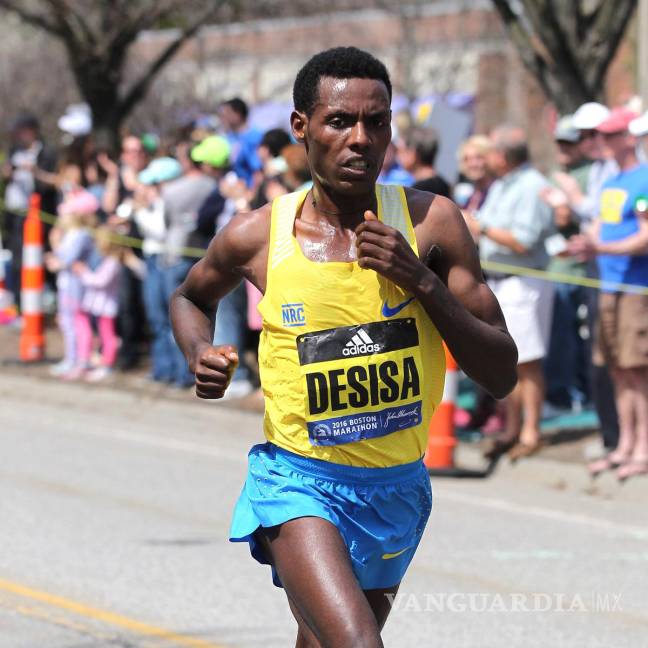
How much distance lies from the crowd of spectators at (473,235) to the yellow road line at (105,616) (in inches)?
123

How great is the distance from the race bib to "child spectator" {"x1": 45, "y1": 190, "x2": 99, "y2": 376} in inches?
372

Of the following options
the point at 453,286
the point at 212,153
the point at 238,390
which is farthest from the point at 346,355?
the point at 212,153

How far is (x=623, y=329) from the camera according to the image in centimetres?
931

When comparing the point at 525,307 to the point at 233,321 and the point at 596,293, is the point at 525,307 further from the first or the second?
the point at 233,321

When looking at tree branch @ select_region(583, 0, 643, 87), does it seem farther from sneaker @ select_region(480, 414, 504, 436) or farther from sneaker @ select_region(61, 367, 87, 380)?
sneaker @ select_region(61, 367, 87, 380)

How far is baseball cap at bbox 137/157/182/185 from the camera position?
13.1 m

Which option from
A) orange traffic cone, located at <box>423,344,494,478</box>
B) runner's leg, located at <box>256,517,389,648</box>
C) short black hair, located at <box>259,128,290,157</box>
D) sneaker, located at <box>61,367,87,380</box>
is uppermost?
short black hair, located at <box>259,128,290,157</box>

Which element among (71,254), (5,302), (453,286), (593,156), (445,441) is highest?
(453,286)

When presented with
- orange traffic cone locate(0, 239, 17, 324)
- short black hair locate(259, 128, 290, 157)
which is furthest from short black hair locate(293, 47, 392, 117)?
orange traffic cone locate(0, 239, 17, 324)

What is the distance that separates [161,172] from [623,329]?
512 centimetres

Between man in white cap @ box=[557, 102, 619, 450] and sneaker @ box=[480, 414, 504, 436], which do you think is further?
sneaker @ box=[480, 414, 504, 436]

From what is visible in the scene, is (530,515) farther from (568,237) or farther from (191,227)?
(191,227)

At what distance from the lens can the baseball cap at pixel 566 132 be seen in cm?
1089

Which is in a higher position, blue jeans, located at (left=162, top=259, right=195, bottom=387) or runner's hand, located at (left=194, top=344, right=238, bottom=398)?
runner's hand, located at (left=194, top=344, right=238, bottom=398)
